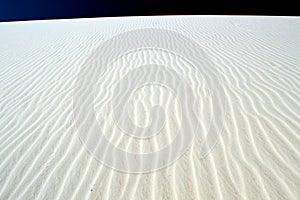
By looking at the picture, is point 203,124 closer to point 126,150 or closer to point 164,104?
point 164,104

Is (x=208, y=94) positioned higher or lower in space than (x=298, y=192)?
higher

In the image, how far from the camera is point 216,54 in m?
7.11

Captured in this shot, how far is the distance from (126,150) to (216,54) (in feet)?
15.3

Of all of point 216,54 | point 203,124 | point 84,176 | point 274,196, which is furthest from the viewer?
point 216,54

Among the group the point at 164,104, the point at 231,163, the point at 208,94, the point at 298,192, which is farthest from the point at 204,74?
the point at 298,192

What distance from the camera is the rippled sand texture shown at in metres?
2.75

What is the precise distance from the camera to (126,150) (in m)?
3.38

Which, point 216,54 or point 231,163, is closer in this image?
point 231,163

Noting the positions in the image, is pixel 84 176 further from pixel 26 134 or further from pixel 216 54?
pixel 216 54

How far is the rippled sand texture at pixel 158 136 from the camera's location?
9.02ft

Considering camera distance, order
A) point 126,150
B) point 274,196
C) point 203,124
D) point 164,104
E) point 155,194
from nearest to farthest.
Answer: point 274,196 → point 155,194 → point 126,150 → point 203,124 → point 164,104

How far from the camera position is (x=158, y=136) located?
3611 millimetres

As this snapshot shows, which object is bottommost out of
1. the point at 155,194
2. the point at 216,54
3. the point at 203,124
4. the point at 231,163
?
the point at 155,194

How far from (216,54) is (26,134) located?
5187 mm
